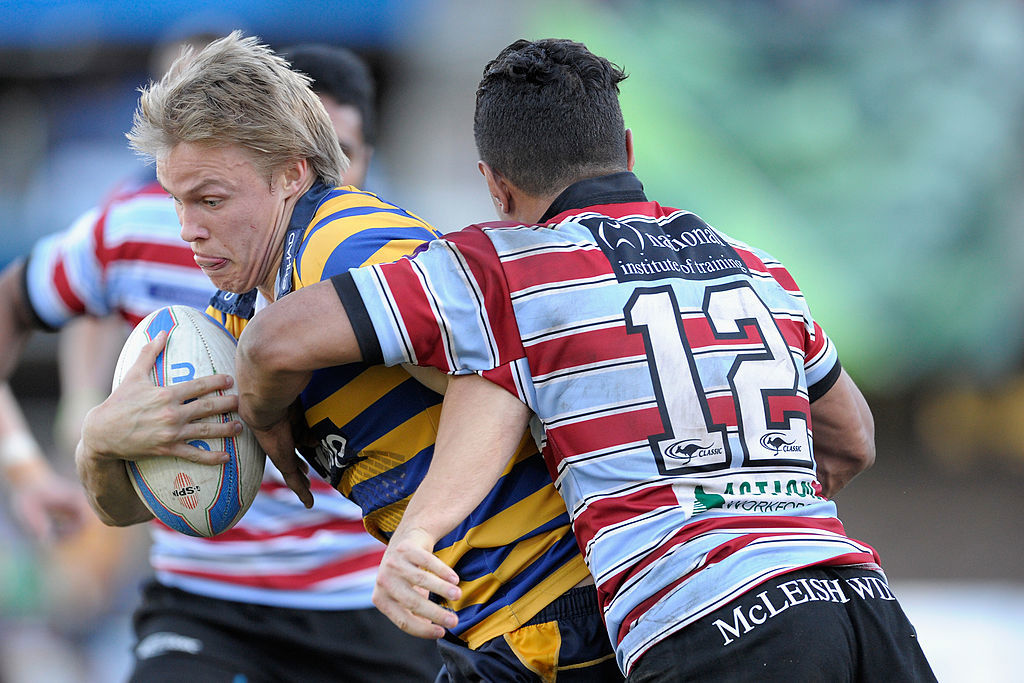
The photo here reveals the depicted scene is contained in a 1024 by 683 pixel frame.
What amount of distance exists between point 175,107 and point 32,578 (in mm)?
6123

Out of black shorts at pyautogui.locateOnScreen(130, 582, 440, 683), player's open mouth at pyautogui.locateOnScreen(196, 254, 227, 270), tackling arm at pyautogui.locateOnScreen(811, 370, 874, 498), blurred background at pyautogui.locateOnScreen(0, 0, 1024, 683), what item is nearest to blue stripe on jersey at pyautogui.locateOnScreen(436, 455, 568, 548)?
tackling arm at pyautogui.locateOnScreen(811, 370, 874, 498)

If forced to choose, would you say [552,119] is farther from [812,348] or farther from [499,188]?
[812,348]

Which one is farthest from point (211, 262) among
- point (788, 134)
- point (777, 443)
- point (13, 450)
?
point (788, 134)

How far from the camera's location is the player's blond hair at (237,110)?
7.90 ft

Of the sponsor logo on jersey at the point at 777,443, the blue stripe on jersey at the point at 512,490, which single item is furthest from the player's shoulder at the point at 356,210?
the sponsor logo on jersey at the point at 777,443

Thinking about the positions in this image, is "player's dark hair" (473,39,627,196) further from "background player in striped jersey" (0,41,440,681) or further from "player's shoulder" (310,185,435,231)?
"background player in striped jersey" (0,41,440,681)

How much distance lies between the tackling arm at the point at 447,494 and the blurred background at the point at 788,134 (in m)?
7.79

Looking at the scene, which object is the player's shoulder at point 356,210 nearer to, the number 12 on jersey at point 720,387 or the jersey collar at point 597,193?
the jersey collar at point 597,193

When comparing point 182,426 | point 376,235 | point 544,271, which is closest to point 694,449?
point 544,271

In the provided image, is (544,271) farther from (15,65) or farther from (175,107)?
(15,65)

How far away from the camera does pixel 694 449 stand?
6.65ft

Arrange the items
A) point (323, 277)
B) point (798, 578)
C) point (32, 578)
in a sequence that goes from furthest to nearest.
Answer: point (32, 578)
point (323, 277)
point (798, 578)

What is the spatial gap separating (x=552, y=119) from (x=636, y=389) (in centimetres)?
61

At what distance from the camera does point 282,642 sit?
348cm
